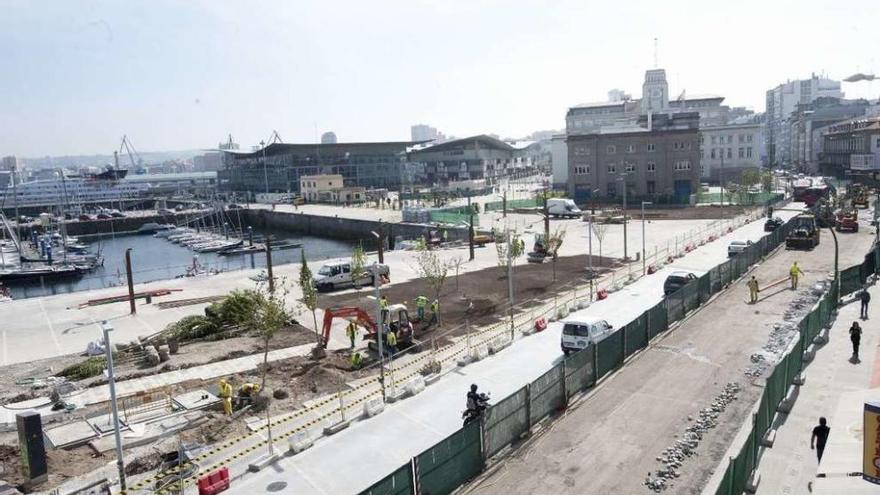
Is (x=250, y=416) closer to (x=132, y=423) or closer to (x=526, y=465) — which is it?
(x=132, y=423)

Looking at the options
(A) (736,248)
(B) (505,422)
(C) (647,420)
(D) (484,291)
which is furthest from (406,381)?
(A) (736,248)

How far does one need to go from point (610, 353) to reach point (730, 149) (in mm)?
100881

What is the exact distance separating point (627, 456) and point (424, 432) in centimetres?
515

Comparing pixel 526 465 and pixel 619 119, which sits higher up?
pixel 619 119

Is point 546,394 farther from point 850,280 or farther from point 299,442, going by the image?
point 850,280

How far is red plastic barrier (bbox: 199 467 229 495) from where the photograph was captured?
14188 mm

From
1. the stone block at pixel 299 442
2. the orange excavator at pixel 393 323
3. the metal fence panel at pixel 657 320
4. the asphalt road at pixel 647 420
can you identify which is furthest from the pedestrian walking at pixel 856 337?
the stone block at pixel 299 442

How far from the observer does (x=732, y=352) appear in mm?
22609

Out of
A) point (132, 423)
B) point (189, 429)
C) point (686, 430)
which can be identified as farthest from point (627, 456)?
point (132, 423)

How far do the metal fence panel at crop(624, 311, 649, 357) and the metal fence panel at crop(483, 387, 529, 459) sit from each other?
697 centimetres

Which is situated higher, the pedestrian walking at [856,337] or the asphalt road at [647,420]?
the pedestrian walking at [856,337]

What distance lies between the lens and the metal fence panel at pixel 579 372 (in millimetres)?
A: 18516

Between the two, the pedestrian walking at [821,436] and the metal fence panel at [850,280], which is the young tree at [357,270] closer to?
the metal fence panel at [850,280]

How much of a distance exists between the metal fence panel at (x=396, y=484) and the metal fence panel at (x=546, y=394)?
4996mm
